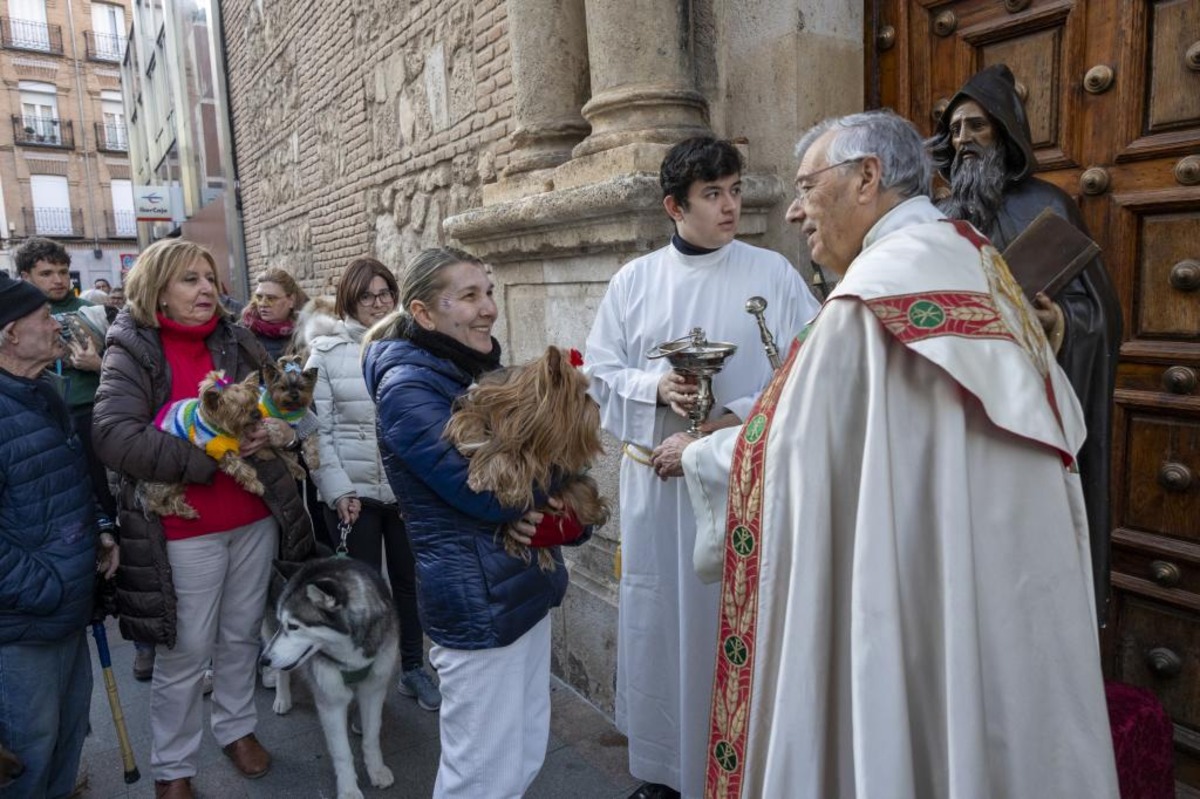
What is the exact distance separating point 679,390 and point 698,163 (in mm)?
766

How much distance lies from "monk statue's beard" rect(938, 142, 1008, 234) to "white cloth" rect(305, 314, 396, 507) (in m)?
2.68

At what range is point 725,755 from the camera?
1742 mm

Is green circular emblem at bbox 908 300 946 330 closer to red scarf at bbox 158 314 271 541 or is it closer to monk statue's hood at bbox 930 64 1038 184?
monk statue's hood at bbox 930 64 1038 184

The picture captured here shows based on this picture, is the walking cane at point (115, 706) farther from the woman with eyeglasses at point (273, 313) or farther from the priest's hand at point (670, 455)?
the priest's hand at point (670, 455)

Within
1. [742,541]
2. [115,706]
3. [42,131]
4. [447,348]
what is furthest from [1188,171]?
[42,131]

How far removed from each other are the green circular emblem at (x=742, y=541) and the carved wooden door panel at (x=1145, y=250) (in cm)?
169

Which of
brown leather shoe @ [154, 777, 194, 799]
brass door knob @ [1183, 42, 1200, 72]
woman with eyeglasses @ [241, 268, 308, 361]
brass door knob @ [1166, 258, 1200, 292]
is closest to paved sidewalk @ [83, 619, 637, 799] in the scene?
brown leather shoe @ [154, 777, 194, 799]

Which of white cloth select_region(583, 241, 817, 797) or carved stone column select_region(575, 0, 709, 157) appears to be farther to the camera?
carved stone column select_region(575, 0, 709, 157)

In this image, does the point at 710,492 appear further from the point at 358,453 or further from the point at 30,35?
the point at 30,35

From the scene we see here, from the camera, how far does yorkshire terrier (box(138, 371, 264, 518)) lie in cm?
277

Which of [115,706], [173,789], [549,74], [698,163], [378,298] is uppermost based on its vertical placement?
[549,74]

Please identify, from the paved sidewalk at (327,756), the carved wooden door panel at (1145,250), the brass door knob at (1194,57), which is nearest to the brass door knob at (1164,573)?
the carved wooden door panel at (1145,250)

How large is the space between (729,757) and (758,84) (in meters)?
2.79

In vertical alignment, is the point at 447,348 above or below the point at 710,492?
above
